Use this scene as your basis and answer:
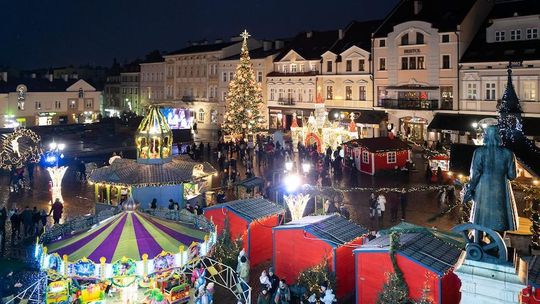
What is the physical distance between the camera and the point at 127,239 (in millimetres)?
11102

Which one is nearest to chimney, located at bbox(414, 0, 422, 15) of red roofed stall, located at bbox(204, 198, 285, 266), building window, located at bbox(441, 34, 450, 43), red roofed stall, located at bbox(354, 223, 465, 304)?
building window, located at bbox(441, 34, 450, 43)

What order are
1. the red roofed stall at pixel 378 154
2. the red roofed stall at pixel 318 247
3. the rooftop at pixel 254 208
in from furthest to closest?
the red roofed stall at pixel 378 154 < the rooftop at pixel 254 208 < the red roofed stall at pixel 318 247

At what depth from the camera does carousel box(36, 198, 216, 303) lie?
34.2ft

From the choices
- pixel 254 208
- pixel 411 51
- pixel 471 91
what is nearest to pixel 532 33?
pixel 471 91

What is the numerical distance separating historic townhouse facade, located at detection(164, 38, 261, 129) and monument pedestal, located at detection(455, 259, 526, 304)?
52.6m

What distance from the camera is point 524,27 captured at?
34.9 meters

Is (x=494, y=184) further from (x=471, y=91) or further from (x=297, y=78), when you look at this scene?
(x=297, y=78)

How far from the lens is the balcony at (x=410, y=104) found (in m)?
39.1

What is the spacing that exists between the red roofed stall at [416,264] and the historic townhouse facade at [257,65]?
42.5 m

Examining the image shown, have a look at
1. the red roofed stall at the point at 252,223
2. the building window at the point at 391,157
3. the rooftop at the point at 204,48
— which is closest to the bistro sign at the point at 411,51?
the building window at the point at 391,157

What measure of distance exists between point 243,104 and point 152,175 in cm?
2234

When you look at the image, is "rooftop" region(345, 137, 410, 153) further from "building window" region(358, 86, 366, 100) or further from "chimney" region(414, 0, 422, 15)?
"chimney" region(414, 0, 422, 15)

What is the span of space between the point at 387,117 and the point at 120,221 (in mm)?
33743

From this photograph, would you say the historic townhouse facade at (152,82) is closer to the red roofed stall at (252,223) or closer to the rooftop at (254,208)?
the rooftop at (254,208)
